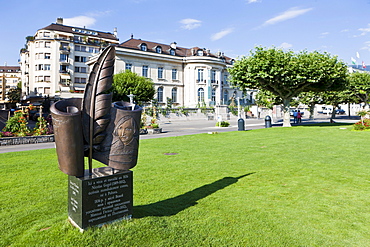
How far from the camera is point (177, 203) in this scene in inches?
→ 236

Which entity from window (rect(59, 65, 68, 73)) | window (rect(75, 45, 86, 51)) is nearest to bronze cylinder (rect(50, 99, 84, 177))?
window (rect(59, 65, 68, 73))

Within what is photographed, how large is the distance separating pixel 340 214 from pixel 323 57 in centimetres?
2581

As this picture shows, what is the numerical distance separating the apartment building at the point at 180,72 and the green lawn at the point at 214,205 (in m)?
48.1

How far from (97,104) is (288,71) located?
2450 centimetres

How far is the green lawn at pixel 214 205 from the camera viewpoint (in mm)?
4379

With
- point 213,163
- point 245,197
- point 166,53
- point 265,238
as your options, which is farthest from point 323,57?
point 166,53

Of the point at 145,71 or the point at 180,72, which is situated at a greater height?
the point at 180,72

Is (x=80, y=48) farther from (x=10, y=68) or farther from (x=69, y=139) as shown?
(x=10, y=68)

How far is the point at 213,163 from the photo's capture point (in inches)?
409

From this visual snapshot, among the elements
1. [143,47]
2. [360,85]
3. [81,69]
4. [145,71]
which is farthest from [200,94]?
[360,85]

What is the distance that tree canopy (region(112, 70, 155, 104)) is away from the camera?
43.8 meters

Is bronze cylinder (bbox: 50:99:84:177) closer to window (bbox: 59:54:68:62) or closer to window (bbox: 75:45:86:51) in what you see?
window (bbox: 59:54:68:62)

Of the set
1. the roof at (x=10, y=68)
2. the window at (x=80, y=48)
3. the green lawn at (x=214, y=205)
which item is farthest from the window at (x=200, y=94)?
the roof at (x=10, y=68)

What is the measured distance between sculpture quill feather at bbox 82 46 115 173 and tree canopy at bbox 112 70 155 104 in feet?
130
